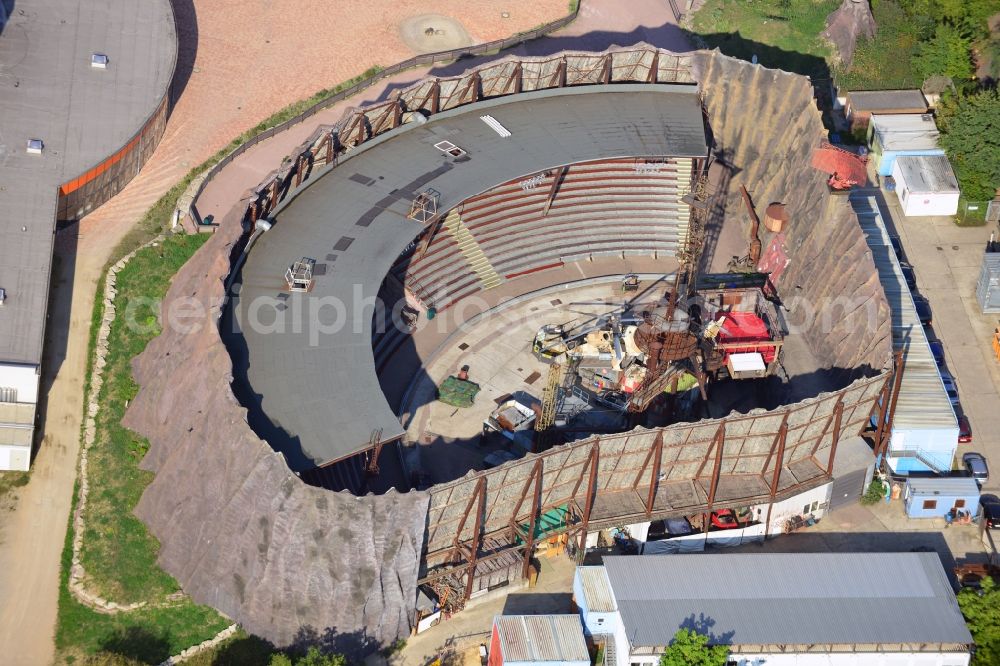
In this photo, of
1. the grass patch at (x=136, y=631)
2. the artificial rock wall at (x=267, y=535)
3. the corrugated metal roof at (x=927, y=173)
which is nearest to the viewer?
the artificial rock wall at (x=267, y=535)

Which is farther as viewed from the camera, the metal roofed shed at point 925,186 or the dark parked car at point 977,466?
the metal roofed shed at point 925,186

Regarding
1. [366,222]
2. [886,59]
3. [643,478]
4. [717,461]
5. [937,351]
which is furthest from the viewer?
[886,59]

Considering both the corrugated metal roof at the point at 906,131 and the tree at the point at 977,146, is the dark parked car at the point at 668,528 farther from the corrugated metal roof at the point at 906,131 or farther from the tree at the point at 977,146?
the corrugated metal roof at the point at 906,131

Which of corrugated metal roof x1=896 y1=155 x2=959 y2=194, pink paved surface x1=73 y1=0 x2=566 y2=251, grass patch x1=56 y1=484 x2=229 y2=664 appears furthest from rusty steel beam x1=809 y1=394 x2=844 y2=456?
pink paved surface x1=73 y1=0 x2=566 y2=251

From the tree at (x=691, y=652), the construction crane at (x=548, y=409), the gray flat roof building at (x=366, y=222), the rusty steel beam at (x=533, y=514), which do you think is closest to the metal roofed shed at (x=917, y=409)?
the gray flat roof building at (x=366, y=222)

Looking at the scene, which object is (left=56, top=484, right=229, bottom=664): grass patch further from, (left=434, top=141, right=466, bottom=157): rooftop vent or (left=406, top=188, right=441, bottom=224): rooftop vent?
(left=434, top=141, right=466, bottom=157): rooftop vent

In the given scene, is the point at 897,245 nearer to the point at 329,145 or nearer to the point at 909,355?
the point at 909,355

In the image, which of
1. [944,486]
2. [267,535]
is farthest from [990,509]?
[267,535]
